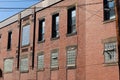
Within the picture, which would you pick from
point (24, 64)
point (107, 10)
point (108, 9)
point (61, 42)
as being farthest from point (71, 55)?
point (24, 64)

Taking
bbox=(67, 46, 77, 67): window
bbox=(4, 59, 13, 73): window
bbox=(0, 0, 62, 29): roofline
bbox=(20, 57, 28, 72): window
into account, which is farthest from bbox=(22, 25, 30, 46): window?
bbox=(67, 46, 77, 67): window

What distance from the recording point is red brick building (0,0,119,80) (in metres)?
27.6

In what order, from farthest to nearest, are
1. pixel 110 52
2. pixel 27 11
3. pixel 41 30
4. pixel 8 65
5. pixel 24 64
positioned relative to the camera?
pixel 8 65 < pixel 27 11 < pixel 24 64 < pixel 41 30 < pixel 110 52

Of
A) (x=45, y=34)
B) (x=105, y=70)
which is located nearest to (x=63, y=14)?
(x=45, y=34)

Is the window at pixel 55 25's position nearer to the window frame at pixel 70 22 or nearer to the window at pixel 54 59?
the window at pixel 54 59

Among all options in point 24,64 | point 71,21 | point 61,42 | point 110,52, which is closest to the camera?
point 110,52

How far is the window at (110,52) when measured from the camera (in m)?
26.7

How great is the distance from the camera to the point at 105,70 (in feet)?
88.2

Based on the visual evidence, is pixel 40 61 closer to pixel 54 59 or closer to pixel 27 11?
pixel 54 59

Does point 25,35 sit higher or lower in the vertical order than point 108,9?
lower

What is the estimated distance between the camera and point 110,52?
27.0 metres

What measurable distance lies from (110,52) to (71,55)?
556cm

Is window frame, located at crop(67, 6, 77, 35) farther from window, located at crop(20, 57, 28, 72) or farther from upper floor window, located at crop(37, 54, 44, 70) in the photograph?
window, located at crop(20, 57, 28, 72)

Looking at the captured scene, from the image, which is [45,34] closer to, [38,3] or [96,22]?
[38,3]
